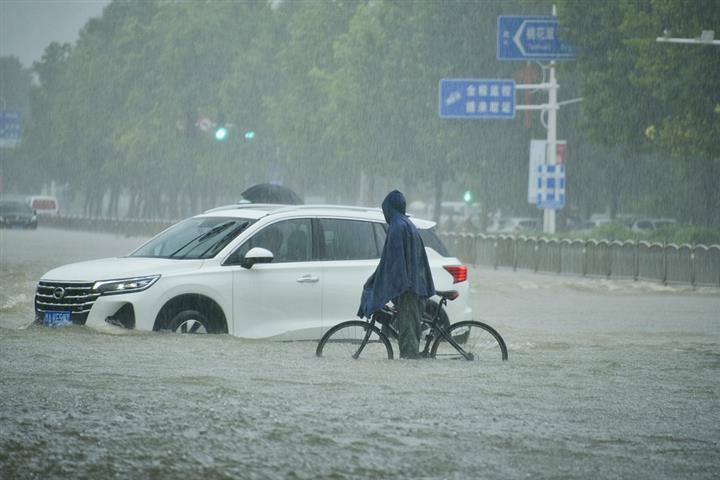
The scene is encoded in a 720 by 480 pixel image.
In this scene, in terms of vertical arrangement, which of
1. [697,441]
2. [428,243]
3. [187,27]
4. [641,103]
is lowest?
[697,441]

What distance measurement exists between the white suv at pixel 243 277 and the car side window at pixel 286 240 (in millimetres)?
10

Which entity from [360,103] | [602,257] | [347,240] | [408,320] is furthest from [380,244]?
[360,103]

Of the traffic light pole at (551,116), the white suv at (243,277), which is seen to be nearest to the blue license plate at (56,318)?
the white suv at (243,277)

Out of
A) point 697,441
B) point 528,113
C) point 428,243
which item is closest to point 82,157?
point 528,113

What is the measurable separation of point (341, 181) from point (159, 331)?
6270 centimetres

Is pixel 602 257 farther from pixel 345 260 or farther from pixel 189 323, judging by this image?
pixel 189 323

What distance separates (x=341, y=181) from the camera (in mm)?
75875

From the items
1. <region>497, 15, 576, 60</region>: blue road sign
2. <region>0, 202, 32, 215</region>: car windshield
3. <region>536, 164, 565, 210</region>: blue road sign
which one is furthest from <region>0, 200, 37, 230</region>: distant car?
<region>497, 15, 576, 60</region>: blue road sign

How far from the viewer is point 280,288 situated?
1392 cm

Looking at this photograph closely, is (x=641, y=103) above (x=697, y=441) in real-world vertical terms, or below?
above

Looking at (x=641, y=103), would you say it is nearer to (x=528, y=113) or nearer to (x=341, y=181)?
(x=528, y=113)

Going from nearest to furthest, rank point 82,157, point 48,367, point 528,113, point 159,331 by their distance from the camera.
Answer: point 48,367, point 159,331, point 528,113, point 82,157

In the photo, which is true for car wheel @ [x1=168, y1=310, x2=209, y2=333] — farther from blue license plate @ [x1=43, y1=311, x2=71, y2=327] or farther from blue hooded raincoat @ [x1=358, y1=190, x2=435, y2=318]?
blue hooded raincoat @ [x1=358, y1=190, x2=435, y2=318]

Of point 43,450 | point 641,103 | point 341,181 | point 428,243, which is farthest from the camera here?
point 341,181
